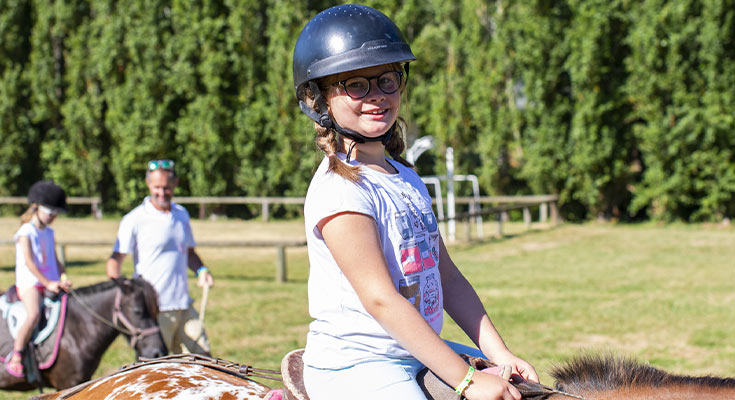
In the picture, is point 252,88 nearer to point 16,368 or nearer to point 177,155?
point 177,155

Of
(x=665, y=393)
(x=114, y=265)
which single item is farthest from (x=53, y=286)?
(x=665, y=393)

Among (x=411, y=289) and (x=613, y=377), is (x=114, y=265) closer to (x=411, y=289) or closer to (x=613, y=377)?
(x=411, y=289)

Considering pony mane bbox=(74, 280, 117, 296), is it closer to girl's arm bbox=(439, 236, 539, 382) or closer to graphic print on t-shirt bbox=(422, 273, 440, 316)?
girl's arm bbox=(439, 236, 539, 382)

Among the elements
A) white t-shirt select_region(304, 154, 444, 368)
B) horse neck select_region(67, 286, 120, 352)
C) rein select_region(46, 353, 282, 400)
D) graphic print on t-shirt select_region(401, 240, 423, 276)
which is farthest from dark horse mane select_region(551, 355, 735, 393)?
horse neck select_region(67, 286, 120, 352)

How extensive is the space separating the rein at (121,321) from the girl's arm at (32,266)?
17cm

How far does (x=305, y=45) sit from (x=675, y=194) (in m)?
21.3

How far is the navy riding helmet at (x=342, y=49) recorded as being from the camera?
7.07ft

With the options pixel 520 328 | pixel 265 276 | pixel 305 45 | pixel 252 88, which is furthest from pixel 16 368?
pixel 252 88

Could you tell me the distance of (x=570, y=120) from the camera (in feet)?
75.2

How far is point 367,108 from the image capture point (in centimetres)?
219

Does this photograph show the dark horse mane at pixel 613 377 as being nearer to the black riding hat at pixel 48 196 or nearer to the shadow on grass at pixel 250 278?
the black riding hat at pixel 48 196

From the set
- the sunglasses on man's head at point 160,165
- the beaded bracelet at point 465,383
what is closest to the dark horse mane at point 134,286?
the sunglasses on man's head at point 160,165

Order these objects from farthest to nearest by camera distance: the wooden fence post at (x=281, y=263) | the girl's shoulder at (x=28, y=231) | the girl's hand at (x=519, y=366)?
the wooden fence post at (x=281, y=263) < the girl's shoulder at (x=28, y=231) < the girl's hand at (x=519, y=366)

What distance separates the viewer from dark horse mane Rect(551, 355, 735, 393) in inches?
83.3
